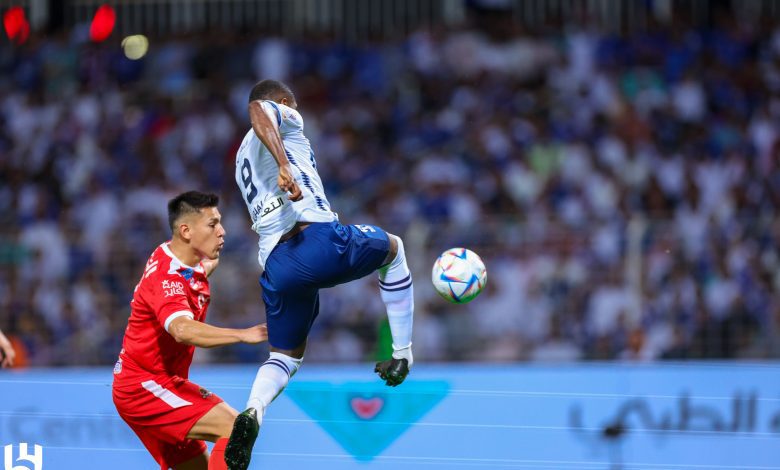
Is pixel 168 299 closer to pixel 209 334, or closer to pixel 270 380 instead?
pixel 209 334

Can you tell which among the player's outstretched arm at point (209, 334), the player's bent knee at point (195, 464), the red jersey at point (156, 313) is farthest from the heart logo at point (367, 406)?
the player's outstretched arm at point (209, 334)

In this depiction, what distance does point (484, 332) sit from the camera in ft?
38.1

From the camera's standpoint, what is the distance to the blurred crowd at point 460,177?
11.4 meters

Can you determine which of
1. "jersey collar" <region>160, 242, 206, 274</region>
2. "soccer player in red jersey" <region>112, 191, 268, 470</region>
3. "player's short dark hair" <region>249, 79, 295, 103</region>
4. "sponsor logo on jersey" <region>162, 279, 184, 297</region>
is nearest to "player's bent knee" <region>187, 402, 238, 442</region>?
"soccer player in red jersey" <region>112, 191, 268, 470</region>

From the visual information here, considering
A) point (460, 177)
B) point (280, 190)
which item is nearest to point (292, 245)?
point (280, 190)

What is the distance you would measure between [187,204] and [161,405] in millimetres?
1040

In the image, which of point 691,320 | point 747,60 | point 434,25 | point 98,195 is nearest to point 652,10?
point 747,60

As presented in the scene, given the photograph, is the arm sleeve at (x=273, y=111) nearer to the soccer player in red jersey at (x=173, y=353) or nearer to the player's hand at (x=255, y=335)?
the soccer player in red jersey at (x=173, y=353)

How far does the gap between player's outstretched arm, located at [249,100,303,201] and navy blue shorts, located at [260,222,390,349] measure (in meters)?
0.53

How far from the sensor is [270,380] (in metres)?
6.13

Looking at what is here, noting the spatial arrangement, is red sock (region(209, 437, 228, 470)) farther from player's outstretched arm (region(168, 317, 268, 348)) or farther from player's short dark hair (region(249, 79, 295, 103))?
player's short dark hair (region(249, 79, 295, 103))

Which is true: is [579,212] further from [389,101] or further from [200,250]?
[200,250]

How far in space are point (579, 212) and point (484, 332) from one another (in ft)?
5.94

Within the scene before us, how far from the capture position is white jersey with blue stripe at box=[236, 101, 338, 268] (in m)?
6.23
